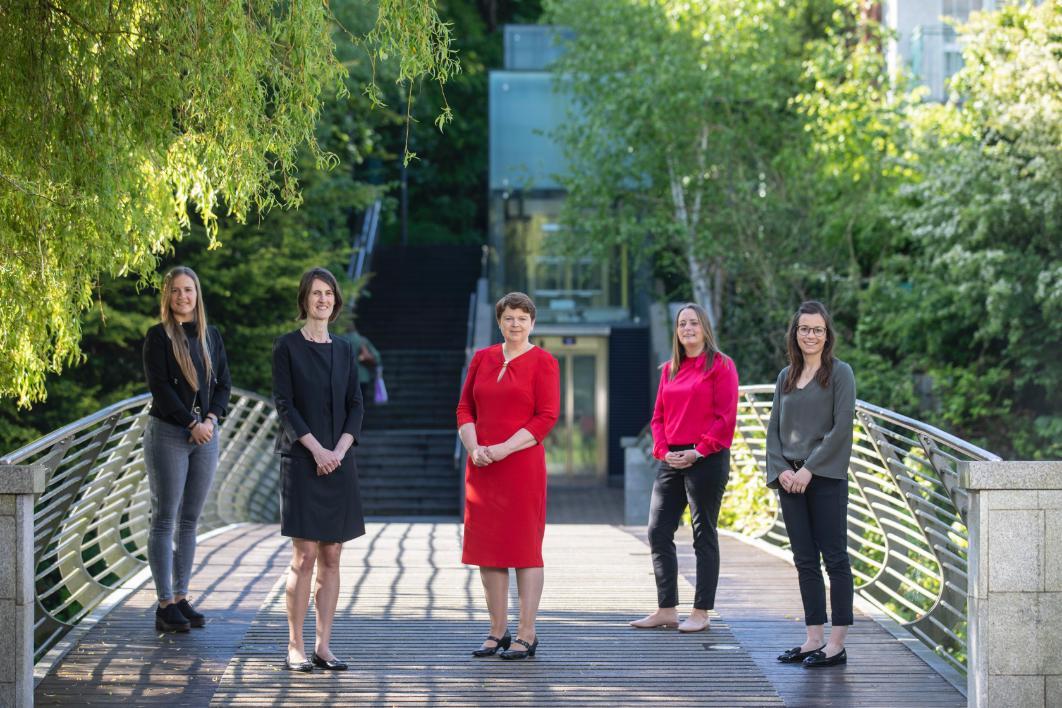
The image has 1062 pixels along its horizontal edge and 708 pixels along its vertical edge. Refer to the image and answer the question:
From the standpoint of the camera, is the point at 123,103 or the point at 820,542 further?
the point at 123,103

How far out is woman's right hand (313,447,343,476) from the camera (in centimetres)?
588

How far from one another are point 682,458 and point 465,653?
1396 millimetres

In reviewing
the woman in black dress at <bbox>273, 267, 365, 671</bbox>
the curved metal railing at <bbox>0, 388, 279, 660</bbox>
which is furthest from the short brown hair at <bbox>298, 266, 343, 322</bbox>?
the curved metal railing at <bbox>0, 388, 279, 660</bbox>

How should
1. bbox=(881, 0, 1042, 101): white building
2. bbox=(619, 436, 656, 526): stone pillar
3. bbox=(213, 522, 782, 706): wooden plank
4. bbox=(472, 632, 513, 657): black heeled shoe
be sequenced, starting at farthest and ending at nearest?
Answer: bbox=(881, 0, 1042, 101): white building, bbox=(619, 436, 656, 526): stone pillar, bbox=(472, 632, 513, 657): black heeled shoe, bbox=(213, 522, 782, 706): wooden plank

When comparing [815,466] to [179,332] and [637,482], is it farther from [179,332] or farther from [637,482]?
[637,482]

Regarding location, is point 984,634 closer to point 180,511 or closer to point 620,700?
point 620,700

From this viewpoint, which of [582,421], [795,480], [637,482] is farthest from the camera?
[582,421]

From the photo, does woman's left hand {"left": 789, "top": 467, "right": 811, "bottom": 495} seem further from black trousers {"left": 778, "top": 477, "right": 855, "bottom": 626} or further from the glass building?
the glass building

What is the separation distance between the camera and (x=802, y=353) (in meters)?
6.38

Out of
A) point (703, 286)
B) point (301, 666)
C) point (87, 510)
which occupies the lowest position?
point (301, 666)

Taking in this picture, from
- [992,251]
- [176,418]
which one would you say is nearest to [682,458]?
[176,418]

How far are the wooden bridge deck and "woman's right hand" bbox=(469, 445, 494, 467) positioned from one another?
916 mm

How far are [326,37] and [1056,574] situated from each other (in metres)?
3.98

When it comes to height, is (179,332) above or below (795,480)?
above
